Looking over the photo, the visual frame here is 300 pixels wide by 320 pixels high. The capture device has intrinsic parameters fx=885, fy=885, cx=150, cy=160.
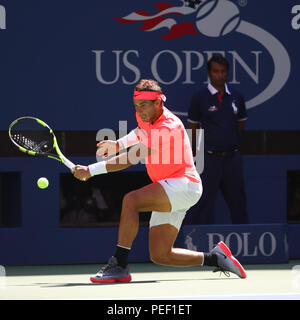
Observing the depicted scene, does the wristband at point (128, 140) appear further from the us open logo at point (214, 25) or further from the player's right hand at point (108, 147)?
the us open logo at point (214, 25)

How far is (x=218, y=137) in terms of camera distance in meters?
9.05

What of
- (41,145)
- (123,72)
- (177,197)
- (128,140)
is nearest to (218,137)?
(123,72)

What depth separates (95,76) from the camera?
914 centimetres

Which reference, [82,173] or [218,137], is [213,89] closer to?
[218,137]

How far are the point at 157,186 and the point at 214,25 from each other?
293 cm

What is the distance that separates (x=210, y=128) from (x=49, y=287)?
280cm

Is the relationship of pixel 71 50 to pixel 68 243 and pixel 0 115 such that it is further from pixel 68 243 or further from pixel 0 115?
pixel 68 243

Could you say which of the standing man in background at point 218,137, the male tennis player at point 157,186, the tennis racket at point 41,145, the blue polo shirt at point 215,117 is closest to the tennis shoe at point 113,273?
the male tennis player at point 157,186

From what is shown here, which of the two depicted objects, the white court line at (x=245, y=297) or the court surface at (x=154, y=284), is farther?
the court surface at (x=154, y=284)

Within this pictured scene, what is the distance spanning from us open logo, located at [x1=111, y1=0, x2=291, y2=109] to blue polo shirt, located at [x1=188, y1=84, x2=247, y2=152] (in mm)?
348

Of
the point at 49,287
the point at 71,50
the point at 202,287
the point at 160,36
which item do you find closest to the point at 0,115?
the point at 71,50

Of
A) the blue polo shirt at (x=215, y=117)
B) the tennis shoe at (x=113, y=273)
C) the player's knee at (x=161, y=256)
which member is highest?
the blue polo shirt at (x=215, y=117)

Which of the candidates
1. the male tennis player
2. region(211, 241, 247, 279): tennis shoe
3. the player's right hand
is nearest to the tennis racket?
the player's right hand

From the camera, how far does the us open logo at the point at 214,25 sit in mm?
9180
